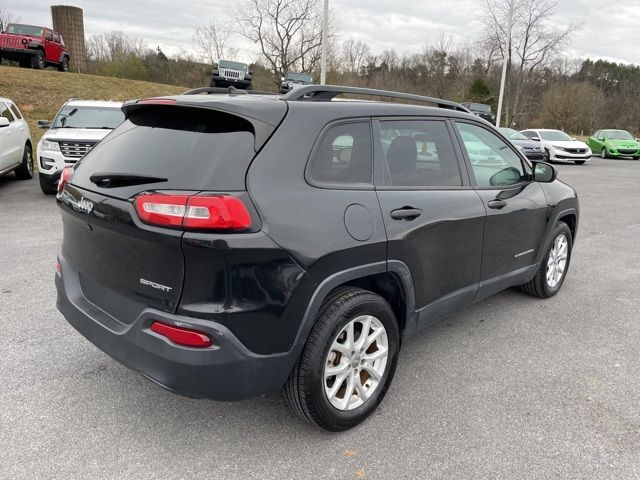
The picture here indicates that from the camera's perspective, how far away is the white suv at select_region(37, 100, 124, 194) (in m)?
8.30

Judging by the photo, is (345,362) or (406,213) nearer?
(345,362)

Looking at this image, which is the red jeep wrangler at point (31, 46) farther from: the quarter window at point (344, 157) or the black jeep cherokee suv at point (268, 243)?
the quarter window at point (344, 157)

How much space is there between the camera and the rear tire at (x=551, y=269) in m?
4.43

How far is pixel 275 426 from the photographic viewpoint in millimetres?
2645

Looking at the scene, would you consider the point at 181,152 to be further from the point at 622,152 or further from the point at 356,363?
the point at 622,152

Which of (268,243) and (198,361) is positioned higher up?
(268,243)

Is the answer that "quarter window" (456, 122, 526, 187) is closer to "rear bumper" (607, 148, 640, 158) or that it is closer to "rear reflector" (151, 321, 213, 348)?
"rear reflector" (151, 321, 213, 348)

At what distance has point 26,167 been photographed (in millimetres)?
10445

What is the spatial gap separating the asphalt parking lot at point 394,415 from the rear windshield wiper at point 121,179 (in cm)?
127

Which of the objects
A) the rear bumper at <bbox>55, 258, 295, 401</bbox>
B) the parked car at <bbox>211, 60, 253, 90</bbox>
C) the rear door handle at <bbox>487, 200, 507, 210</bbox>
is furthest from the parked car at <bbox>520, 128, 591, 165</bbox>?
the rear bumper at <bbox>55, 258, 295, 401</bbox>

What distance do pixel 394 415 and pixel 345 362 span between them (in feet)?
1.66

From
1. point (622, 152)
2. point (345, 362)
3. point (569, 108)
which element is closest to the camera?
point (345, 362)

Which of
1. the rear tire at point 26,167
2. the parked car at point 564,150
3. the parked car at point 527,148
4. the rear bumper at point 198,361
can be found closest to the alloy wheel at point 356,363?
the rear bumper at point 198,361

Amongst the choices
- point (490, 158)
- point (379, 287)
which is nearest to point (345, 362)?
point (379, 287)
